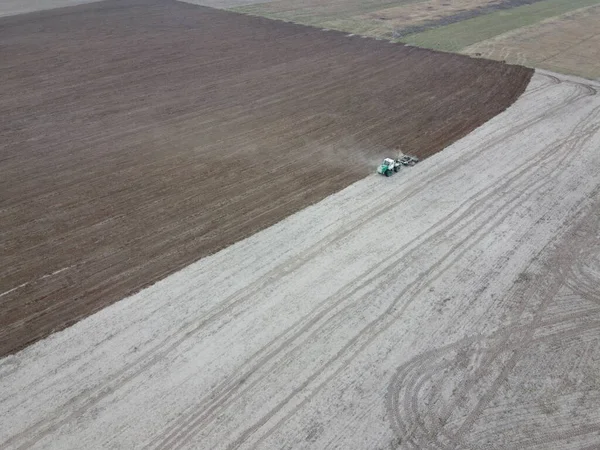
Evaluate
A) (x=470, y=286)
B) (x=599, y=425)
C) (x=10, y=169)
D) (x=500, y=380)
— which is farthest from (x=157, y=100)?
(x=599, y=425)

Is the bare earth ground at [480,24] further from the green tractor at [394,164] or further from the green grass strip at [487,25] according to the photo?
the green tractor at [394,164]

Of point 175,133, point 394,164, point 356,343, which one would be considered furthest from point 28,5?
point 356,343

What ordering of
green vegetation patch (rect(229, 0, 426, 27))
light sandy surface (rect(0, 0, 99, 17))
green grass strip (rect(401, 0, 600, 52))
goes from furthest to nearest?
light sandy surface (rect(0, 0, 99, 17))
green vegetation patch (rect(229, 0, 426, 27))
green grass strip (rect(401, 0, 600, 52))

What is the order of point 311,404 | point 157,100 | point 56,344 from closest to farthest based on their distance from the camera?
point 311,404 → point 56,344 → point 157,100

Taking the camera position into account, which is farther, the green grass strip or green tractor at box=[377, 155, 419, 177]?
the green grass strip

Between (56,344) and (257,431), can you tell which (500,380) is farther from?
(56,344)

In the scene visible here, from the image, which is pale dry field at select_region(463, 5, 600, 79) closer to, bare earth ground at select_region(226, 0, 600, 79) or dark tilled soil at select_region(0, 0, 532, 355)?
bare earth ground at select_region(226, 0, 600, 79)

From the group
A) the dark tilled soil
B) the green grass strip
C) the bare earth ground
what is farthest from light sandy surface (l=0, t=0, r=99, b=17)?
the green grass strip
